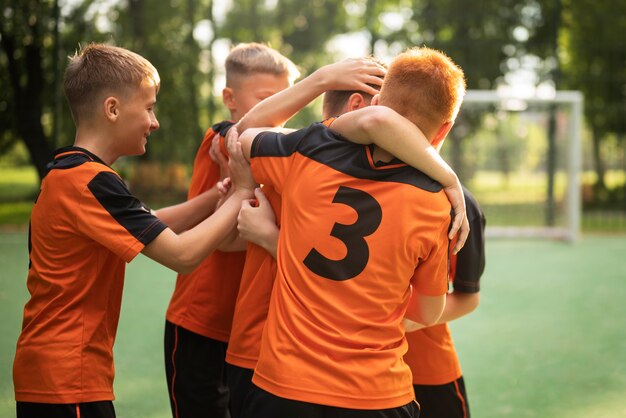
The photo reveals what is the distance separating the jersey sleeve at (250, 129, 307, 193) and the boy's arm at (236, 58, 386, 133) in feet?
0.54

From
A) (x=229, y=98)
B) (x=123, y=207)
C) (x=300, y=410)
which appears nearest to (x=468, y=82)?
(x=229, y=98)

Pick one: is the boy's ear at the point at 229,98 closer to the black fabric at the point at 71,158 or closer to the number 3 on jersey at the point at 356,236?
the black fabric at the point at 71,158

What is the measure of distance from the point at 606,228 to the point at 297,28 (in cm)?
1188

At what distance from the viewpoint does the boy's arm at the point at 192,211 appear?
2736mm

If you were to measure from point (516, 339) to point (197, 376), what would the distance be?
3.58 metres

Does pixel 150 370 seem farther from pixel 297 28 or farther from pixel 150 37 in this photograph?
pixel 297 28

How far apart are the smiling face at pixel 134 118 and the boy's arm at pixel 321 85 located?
369mm

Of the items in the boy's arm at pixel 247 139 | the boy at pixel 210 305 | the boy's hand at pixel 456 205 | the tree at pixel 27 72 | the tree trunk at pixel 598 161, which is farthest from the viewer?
the tree trunk at pixel 598 161

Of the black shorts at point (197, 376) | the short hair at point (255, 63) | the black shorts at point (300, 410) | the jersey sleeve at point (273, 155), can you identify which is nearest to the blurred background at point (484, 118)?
the black shorts at point (197, 376)

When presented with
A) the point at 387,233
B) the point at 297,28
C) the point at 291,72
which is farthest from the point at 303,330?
the point at 297,28

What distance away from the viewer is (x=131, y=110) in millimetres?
2385

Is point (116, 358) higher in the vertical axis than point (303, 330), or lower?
lower

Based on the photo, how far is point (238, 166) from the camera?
2.31 meters

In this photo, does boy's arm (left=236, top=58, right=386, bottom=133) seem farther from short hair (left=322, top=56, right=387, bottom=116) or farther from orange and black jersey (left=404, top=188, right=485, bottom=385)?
orange and black jersey (left=404, top=188, right=485, bottom=385)
